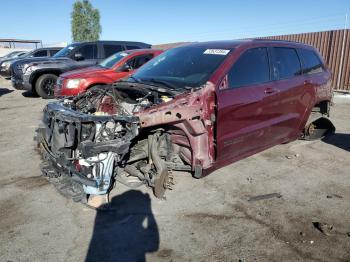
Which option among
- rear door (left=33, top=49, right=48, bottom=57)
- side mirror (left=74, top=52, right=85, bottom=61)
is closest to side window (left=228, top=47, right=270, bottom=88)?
side mirror (left=74, top=52, right=85, bottom=61)

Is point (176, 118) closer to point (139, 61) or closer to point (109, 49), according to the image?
point (139, 61)

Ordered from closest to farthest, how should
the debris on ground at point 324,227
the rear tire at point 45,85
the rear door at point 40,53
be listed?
the debris on ground at point 324,227
the rear tire at point 45,85
the rear door at point 40,53

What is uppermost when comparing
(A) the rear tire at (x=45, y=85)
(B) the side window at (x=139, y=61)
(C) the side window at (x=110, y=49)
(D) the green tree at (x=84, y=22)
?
(D) the green tree at (x=84, y=22)

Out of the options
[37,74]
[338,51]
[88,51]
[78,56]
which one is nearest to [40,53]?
[37,74]

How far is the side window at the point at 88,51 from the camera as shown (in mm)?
11289

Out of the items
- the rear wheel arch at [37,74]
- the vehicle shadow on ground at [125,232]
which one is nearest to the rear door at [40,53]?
the rear wheel arch at [37,74]

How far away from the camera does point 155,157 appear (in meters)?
3.80

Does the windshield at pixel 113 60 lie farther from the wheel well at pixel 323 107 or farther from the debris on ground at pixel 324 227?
the debris on ground at pixel 324 227

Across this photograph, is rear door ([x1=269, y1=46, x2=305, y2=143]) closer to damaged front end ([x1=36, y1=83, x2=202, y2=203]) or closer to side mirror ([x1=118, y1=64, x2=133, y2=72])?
damaged front end ([x1=36, y1=83, x2=202, y2=203])

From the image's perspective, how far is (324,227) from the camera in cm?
320

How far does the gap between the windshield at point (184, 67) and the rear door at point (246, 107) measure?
0.26 meters

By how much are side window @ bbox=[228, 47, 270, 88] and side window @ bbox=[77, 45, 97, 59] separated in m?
7.93

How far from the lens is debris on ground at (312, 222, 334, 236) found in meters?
3.14

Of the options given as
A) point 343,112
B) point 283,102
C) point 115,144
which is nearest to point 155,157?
point 115,144
